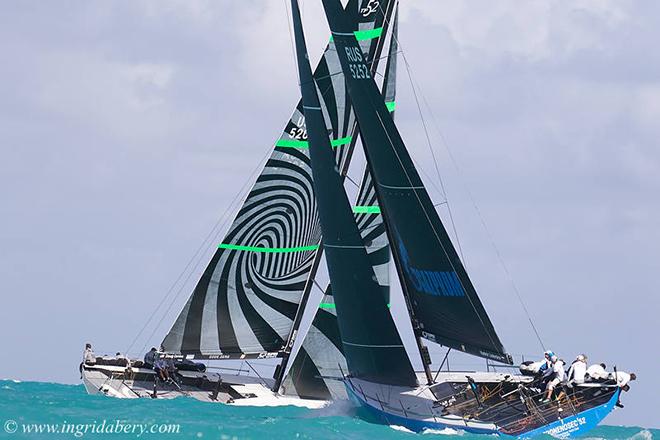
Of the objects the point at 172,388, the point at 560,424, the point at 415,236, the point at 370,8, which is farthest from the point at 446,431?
the point at 370,8

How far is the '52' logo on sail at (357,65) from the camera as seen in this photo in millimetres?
30891

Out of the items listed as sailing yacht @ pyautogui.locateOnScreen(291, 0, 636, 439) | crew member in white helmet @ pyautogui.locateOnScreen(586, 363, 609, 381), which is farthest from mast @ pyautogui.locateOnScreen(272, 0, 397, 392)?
crew member in white helmet @ pyautogui.locateOnScreen(586, 363, 609, 381)

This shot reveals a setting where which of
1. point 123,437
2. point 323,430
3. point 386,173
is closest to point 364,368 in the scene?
point 323,430

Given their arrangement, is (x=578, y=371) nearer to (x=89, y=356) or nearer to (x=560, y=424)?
(x=560, y=424)

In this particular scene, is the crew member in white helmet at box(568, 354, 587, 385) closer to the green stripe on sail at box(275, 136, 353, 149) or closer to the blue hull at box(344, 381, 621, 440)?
the blue hull at box(344, 381, 621, 440)

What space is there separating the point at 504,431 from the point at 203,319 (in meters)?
11.1

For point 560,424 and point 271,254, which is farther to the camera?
point 271,254

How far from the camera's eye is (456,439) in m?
27.2

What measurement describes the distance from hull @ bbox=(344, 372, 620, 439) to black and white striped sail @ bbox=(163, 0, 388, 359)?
22.9ft

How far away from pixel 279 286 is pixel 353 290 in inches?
270

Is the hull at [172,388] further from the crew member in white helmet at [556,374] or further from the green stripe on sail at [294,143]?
the crew member in white helmet at [556,374]

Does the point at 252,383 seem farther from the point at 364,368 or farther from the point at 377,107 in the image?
the point at 377,107

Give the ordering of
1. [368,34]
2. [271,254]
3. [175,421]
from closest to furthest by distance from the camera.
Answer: [175,421], [271,254], [368,34]

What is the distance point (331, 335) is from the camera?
1391 inches
